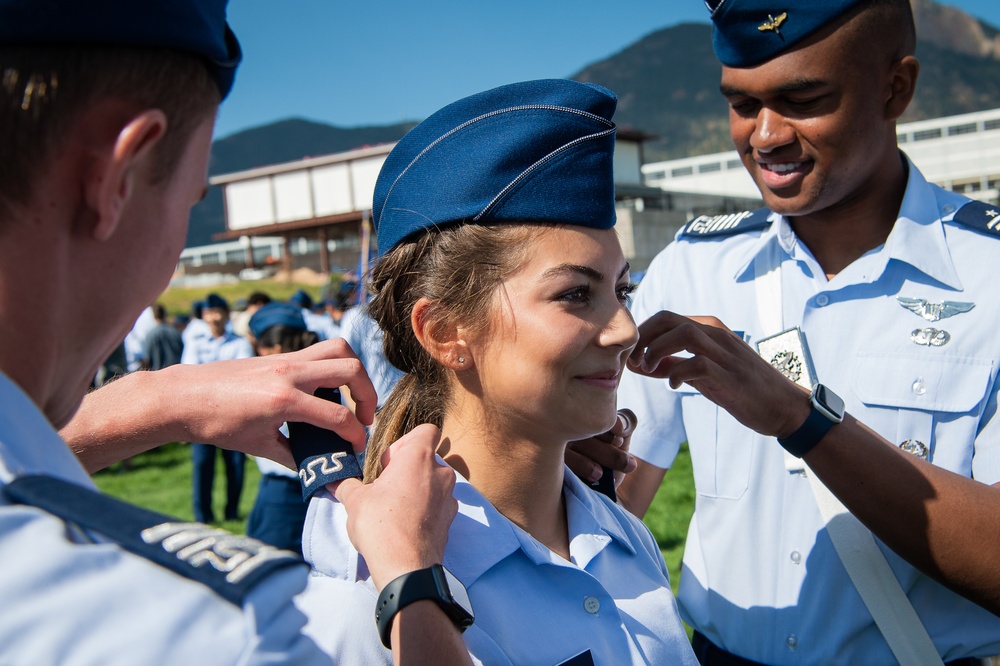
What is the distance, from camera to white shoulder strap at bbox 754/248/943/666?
2.04 m

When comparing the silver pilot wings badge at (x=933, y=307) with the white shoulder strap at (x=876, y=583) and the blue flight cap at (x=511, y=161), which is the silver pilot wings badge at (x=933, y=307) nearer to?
the white shoulder strap at (x=876, y=583)

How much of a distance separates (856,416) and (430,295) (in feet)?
4.03

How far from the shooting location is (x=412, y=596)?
1.23 metres

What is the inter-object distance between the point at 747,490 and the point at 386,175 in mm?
1322

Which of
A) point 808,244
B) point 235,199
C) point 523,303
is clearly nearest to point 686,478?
point 808,244

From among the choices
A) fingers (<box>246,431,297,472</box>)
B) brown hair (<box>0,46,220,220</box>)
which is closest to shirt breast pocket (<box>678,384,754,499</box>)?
fingers (<box>246,431,297,472</box>)

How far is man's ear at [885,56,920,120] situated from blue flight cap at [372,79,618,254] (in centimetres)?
95

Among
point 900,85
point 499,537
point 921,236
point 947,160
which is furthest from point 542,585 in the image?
point 947,160

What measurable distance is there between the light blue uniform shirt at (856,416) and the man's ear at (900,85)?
0.20 metres

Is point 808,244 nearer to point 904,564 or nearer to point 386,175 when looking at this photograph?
point 904,564

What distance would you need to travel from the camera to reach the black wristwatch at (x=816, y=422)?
6.45 feet

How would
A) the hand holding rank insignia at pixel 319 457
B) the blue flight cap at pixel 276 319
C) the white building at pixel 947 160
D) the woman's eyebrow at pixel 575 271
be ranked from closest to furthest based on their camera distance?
the hand holding rank insignia at pixel 319 457 → the woman's eyebrow at pixel 575 271 → the blue flight cap at pixel 276 319 → the white building at pixel 947 160

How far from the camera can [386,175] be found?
2.02 meters

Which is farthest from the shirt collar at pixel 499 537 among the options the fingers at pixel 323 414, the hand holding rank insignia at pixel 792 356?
the hand holding rank insignia at pixel 792 356
